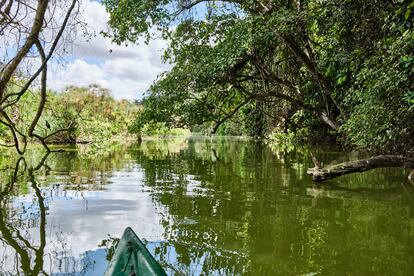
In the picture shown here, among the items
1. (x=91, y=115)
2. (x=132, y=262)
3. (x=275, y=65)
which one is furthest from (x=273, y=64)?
(x=91, y=115)

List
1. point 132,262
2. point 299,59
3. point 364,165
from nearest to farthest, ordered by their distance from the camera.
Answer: point 132,262 < point 364,165 < point 299,59

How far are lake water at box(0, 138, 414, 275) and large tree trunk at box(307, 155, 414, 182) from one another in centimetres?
45

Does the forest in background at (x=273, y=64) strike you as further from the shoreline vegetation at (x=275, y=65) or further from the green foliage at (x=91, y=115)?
the green foliage at (x=91, y=115)

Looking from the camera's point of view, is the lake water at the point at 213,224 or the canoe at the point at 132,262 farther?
the lake water at the point at 213,224

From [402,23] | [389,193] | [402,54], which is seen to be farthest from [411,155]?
[402,23]

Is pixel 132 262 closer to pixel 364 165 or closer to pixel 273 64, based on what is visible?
pixel 364 165

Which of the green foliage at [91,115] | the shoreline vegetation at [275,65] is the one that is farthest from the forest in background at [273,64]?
the green foliage at [91,115]

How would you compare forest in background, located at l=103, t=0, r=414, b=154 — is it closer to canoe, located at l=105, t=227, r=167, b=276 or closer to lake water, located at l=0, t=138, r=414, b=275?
lake water, located at l=0, t=138, r=414, b=275

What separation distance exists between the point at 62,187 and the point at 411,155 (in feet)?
26.5

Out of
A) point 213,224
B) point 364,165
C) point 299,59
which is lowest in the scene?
point 213,224

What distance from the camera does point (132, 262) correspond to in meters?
2.56

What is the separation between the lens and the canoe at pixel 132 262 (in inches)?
98.3

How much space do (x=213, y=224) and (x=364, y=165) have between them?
4.16 meters

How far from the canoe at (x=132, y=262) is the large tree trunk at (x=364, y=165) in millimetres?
6987
